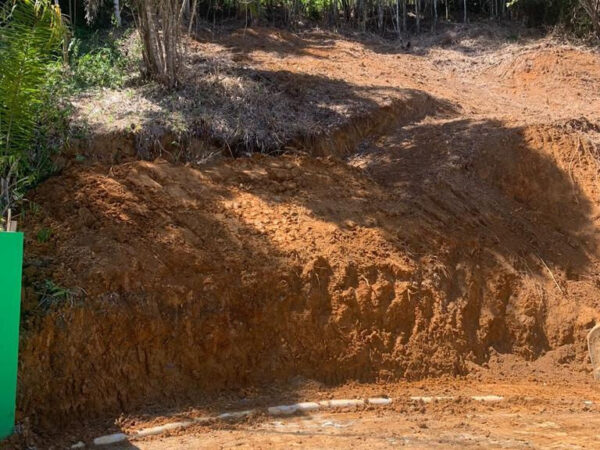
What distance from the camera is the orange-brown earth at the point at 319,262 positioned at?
664 cm

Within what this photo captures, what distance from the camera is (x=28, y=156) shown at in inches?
317

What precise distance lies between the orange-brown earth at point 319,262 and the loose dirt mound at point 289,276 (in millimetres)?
19

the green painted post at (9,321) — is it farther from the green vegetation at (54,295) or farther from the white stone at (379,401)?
the white stone at (379,401)

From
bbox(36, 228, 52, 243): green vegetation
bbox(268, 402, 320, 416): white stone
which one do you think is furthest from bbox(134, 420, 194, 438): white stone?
bbox(36, 228, 52, 243): green vegetation

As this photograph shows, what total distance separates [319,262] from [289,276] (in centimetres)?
38

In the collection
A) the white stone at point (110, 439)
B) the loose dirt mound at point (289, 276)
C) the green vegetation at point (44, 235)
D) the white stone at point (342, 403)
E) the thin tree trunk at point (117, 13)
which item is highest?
the thin tree trunk at point (117, 13)

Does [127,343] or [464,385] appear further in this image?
[464,385]

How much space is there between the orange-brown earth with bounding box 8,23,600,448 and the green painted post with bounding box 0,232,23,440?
38 cm

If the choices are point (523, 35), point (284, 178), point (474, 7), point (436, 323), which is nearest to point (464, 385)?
point (436, 323)

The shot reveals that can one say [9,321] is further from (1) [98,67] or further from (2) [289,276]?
(1) [98,67]

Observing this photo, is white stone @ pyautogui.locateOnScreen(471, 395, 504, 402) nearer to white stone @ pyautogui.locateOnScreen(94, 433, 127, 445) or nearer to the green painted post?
white stone @ pyautogui.locateOnScreen(94, 433, 127, 445)

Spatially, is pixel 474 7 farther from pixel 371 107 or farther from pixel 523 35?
pixel 371 107

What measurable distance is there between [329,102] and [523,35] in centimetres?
722

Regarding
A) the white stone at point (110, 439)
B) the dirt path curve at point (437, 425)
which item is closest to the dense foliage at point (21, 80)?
the white stone at point (110, 439)
